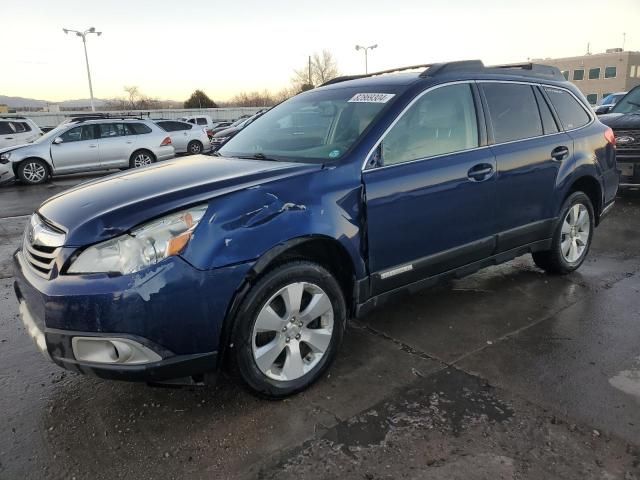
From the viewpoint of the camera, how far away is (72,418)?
2.78 m

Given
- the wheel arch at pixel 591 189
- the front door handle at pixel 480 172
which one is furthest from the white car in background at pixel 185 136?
the front door handle at pixel 480 172

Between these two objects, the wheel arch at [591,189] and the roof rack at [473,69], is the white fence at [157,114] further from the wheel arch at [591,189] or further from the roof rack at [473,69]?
the wheel arch at [591,189]

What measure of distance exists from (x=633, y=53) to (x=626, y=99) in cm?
7680

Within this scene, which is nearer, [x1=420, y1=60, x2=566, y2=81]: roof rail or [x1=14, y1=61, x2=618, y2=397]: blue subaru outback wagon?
[x1=14, y1=61, x2=618, y2=397]: blue subaru outback wagon

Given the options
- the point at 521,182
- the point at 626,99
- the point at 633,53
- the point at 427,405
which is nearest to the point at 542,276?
the point at 521,182

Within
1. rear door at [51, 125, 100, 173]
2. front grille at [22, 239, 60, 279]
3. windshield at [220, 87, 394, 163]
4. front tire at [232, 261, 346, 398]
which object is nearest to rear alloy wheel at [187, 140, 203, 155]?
rear door at [51, 125, 100, 173]

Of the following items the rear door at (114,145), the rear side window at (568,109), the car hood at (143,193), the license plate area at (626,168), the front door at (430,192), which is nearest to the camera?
the car hood at (143,193)

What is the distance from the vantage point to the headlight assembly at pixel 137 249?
7.77ft

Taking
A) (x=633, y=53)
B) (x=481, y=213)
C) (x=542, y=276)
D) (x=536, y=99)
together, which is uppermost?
(x=633, y=53)

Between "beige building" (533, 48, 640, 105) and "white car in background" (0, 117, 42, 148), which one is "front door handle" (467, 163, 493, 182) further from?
"beige building" (533, 48, 640, 105)

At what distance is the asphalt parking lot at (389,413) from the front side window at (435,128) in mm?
1297

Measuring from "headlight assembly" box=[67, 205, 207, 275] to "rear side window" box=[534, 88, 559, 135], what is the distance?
3.27m

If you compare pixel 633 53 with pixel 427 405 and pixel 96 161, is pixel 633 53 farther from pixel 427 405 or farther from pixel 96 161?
pixel 427 405

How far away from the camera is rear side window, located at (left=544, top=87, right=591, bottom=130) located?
4559 mm
